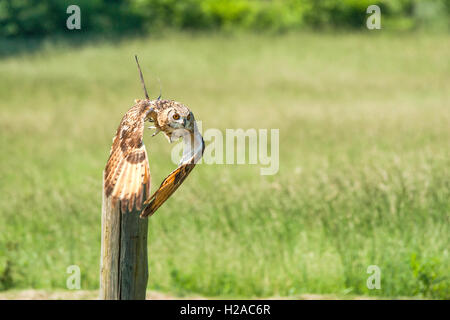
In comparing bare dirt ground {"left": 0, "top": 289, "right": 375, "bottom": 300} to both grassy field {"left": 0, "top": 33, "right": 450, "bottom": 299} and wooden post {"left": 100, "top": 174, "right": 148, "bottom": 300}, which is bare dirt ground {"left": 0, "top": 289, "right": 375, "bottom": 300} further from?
wooden post {"left": 100, "top": 174, "right": 148, "bottom": 300}

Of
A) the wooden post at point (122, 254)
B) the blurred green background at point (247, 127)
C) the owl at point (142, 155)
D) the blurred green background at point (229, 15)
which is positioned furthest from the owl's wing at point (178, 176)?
the blurred green background at point (229, 15)

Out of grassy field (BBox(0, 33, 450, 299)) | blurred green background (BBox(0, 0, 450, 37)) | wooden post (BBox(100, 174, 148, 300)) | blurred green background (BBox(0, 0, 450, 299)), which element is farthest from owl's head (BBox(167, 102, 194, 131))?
blurred green background (BBox(0, 0, 450, 37))

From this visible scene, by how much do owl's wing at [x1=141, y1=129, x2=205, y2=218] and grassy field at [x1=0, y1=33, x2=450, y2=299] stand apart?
2958 millimetres

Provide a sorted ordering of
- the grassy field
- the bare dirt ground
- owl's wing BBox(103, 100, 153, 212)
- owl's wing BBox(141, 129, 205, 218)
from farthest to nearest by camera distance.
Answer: the grassy field < the bare dirt ground < owl's wing BBox(141, 129, 205, 218) < owl's wing BBox(103, 100, 153, 212)

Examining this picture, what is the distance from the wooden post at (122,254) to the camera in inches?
153

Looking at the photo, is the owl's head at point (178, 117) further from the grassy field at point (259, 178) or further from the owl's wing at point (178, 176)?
the grassy field at point (259, 178)

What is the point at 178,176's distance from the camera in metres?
3.57

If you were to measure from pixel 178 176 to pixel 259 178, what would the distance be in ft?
21.5

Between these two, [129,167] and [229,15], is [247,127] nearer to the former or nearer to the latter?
[129,167]

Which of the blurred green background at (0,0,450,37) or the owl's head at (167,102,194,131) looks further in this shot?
the blurred green background at (0,0,450,37)

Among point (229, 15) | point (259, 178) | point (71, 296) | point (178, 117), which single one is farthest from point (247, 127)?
point (229, 15)

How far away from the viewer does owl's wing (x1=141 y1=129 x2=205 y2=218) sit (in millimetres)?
3527

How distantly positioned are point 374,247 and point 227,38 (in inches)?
775
